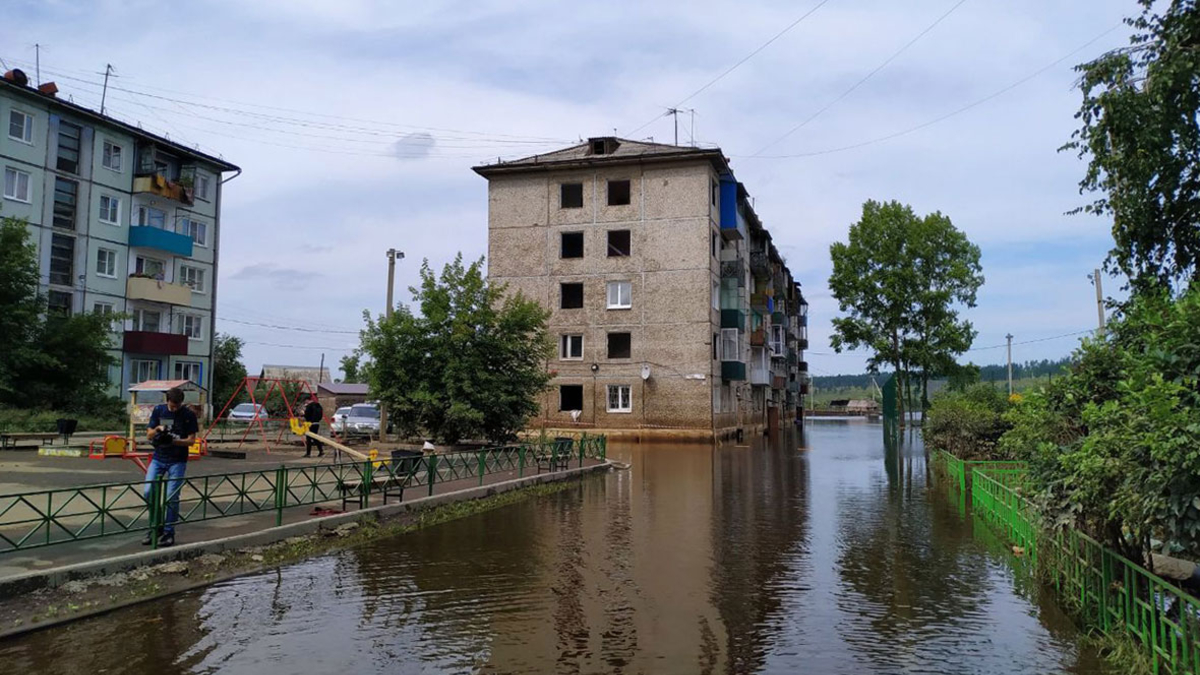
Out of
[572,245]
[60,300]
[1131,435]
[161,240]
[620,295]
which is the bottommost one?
[1131,435]

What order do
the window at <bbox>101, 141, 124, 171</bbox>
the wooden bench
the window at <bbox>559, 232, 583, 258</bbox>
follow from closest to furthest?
1. the wooden bench
2. the window at <bbox>101, 141, 124, 171</bbox>
3. the window at <bbox>559, 232, 583, 258</bbox>

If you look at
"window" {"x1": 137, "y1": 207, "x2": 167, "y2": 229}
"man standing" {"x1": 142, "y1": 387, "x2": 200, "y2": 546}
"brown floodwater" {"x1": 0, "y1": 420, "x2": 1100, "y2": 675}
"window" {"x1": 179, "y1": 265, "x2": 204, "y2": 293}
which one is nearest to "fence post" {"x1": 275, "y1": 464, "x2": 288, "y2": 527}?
"brown floodwater" {"x1": 0, "y1": 420, "x2": 1100, "y2": 675}

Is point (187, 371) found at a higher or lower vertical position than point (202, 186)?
lower

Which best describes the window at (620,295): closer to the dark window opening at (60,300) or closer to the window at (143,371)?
the window at (143,371)

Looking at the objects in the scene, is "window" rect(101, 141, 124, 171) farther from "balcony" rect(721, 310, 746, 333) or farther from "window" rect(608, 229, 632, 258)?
"balcony" rect(721, 310, 746, 333)

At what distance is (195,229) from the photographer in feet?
140

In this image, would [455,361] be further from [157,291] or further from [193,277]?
[193,277]

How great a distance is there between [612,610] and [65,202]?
37983mm

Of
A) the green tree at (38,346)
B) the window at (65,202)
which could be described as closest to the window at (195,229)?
the window at (65,202)

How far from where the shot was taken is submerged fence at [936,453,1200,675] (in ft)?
17.4

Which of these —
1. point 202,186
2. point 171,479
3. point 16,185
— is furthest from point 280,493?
point 202,186

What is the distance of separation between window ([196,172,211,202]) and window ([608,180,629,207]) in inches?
908

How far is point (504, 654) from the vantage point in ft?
21.4

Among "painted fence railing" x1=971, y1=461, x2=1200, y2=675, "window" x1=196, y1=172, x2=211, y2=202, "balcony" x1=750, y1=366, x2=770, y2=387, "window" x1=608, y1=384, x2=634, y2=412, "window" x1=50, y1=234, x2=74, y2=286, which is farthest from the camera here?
"balcony" x1=750, y1=366, x2=770, y2=387
